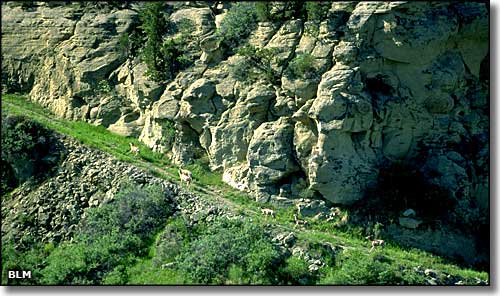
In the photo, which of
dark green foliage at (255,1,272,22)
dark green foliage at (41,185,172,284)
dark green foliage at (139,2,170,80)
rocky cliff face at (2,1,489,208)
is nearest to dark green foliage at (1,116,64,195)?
dark green foliage at (41,185,172,284)

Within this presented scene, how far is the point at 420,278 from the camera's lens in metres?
26.3

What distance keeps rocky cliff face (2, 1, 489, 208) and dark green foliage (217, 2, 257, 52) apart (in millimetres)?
395

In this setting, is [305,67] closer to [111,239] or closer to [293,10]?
[293,10]

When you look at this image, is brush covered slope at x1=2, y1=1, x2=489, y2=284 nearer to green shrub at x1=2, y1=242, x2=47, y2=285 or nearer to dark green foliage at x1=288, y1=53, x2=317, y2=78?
dark green foliage at x1=288, y1=53, x2=317, y2=78

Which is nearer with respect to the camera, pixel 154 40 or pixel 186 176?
pixel 186 176

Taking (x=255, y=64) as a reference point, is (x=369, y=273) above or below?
below

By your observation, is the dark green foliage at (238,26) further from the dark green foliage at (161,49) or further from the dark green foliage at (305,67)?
the dark green foliage at (305,67)

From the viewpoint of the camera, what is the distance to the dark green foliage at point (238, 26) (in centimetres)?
3250

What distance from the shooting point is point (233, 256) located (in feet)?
88.5

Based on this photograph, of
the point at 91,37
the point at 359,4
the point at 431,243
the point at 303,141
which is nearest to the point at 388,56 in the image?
the point at 359,4

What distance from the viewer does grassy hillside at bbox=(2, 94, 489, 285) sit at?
26.5m

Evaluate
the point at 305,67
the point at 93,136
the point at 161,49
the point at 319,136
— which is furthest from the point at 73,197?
the point at 305,67

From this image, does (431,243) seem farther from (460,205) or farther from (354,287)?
(354,287)

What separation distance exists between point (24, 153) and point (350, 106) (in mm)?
12331
